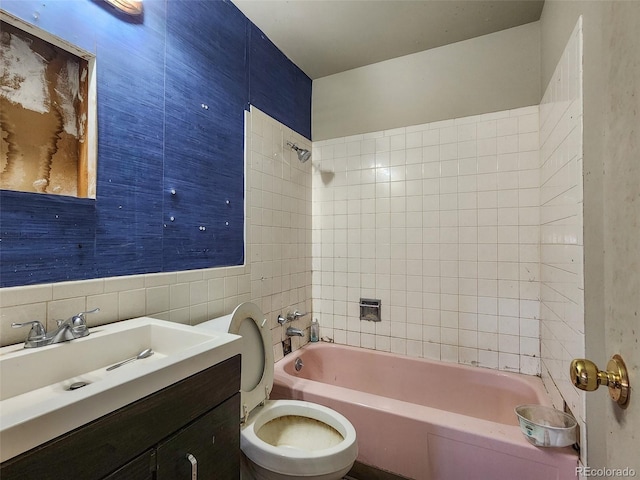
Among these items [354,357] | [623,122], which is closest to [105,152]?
[623,122]

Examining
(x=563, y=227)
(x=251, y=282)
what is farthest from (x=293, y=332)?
(x=563, y=227)

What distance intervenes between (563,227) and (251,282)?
5.26 feet

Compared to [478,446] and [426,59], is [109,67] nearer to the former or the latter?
[426,59]

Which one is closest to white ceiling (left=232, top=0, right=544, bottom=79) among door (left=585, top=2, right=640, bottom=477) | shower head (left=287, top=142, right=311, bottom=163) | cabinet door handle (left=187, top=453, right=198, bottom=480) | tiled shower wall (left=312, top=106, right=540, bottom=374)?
tiled shower wall (left=312, top=106, right=540, bottom=374)

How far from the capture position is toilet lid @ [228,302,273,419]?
135 cm

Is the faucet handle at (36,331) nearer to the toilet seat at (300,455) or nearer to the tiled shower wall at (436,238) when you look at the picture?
the toilet seat at (300,455)

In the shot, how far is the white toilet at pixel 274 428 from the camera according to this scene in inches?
45.3

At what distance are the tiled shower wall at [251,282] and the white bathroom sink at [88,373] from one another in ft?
0.32

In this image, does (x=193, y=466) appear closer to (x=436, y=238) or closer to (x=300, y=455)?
(x=300, y=455)

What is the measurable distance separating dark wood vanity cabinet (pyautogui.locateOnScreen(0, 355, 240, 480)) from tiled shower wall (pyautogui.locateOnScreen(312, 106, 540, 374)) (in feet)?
4.70

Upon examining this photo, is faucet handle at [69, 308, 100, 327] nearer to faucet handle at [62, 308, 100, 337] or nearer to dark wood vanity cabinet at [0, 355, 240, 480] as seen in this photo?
faucet handle at [62, 308, 100, 337]

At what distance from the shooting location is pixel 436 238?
2066 millimetres

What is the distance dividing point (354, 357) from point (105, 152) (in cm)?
197

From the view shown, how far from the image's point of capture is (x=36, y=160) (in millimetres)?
963
